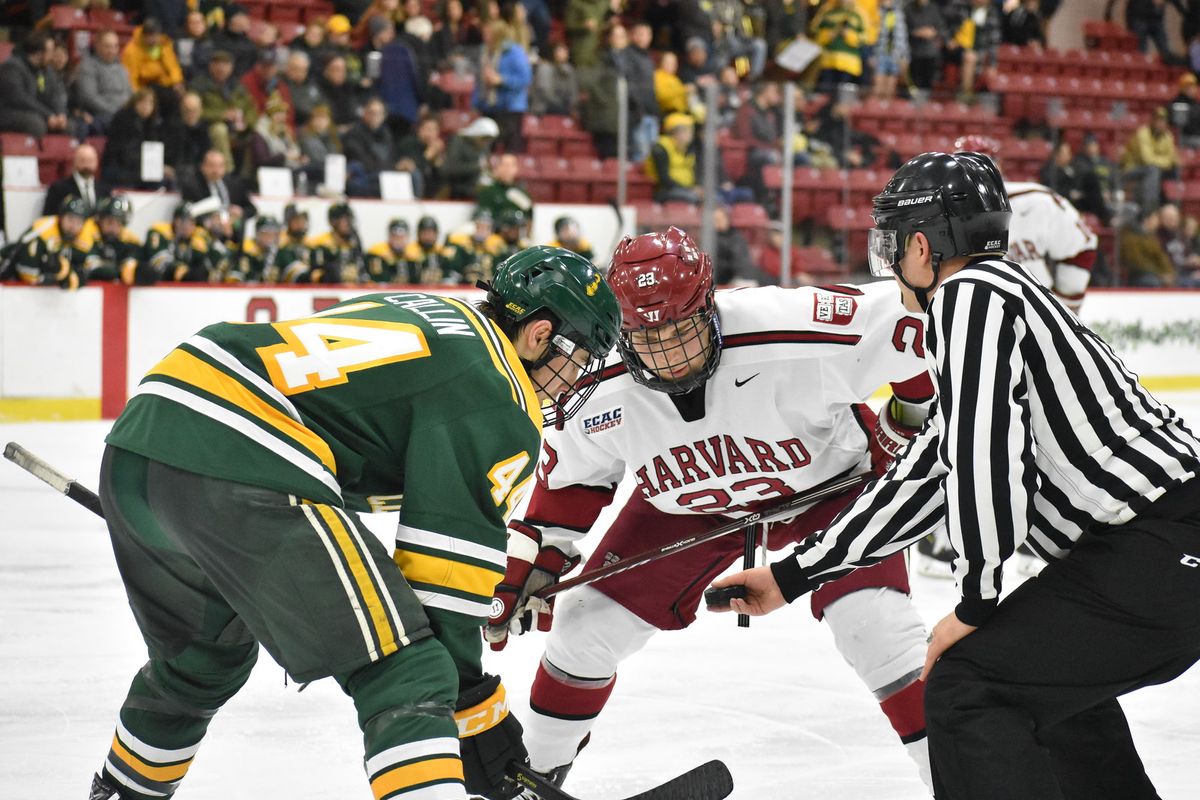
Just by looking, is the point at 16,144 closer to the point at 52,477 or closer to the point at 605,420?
the point at 52,477

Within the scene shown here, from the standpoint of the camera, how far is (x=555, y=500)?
2.73 meters

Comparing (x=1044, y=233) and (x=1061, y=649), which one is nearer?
(x=1061, y=649)

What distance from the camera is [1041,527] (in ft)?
6.31

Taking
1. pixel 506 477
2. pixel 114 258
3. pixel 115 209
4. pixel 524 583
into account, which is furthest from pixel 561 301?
pixel 115 209

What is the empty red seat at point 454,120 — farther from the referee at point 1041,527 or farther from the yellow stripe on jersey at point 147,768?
the referee at point 1041,527

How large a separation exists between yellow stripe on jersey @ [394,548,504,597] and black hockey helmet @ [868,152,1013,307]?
0.74 meters

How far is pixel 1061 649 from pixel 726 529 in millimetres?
912

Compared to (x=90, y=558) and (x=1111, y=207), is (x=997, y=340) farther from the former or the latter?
(x=1111, y=207)

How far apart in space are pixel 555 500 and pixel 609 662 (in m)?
0.31

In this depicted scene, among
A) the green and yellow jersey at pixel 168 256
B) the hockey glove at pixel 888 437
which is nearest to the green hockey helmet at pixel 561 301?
the hockey glove at pixel 888 437

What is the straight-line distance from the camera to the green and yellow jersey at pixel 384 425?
1.86 meters

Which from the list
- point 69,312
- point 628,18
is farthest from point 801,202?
point 69,312

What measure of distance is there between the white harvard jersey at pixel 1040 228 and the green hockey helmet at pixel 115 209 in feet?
15.5

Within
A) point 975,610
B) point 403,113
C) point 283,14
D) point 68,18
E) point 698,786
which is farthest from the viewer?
point 283,14
